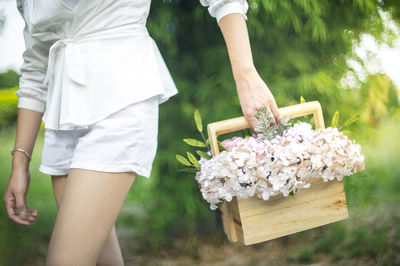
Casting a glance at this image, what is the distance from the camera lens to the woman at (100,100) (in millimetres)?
946

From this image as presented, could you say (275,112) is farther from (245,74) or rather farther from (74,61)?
(74,61)

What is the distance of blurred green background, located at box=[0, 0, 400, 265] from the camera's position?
2.18 metres

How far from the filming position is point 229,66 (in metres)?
2.21

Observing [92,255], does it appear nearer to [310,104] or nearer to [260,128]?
[260,128]

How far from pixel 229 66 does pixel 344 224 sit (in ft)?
5.99

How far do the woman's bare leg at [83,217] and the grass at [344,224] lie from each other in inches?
53.8

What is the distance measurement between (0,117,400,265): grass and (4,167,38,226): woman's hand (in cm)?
108

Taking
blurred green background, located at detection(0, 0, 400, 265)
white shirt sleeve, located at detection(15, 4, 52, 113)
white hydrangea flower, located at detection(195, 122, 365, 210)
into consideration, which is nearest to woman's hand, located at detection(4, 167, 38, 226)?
white shirt sleeve, located at detection(15, 4, 52, 113)

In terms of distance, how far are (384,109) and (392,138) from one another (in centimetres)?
94

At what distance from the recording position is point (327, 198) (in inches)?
45.3

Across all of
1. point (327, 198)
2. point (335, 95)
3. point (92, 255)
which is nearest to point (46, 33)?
point (92, 255)

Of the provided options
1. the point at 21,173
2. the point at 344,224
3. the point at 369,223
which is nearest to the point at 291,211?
the point at 21,173

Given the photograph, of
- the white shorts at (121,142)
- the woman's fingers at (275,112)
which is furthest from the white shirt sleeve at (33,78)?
the woman's fingers at (275,112)

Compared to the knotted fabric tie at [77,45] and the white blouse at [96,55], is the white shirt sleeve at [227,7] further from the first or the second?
the knotted fabric tie at [77,45]
